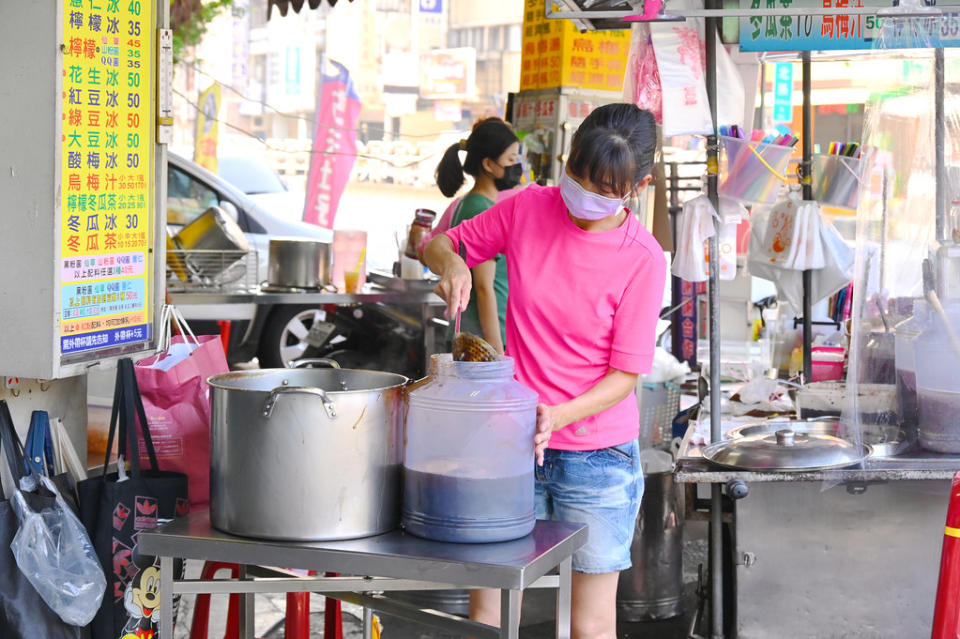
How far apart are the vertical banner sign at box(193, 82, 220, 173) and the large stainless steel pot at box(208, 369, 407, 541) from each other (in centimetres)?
1033

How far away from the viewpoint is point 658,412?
4.93 meters

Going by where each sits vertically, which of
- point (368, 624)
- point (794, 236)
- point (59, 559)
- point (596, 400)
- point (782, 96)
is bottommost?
point (368, 624)

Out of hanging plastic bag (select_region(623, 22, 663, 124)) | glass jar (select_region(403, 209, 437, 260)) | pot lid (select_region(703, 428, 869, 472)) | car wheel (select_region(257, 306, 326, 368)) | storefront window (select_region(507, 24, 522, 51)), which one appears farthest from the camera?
storefront window (select_region(507, 24, 522, 51))

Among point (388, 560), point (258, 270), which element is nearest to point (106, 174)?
point (388, 560)

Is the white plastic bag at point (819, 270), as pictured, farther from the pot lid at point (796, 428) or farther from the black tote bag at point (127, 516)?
the black tote bag at point (127, 516)

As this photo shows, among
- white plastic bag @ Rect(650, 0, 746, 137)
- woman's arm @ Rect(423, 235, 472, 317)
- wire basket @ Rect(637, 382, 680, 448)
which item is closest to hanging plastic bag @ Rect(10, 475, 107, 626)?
woman's arm @ Rect(423, 235, 472, 317)

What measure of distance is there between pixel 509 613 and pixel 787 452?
1.36m

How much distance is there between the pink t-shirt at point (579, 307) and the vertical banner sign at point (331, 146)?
8835 mm

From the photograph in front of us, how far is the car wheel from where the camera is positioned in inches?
290

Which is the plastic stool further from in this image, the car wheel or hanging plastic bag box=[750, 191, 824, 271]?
the car wheel

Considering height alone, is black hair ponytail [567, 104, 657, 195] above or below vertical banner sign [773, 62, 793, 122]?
below

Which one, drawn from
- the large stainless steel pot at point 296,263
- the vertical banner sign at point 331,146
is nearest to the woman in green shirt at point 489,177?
the large stainless steel pot at point 296,263

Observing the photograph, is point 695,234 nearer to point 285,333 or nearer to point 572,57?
point 572,57

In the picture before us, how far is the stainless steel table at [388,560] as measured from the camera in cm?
182
